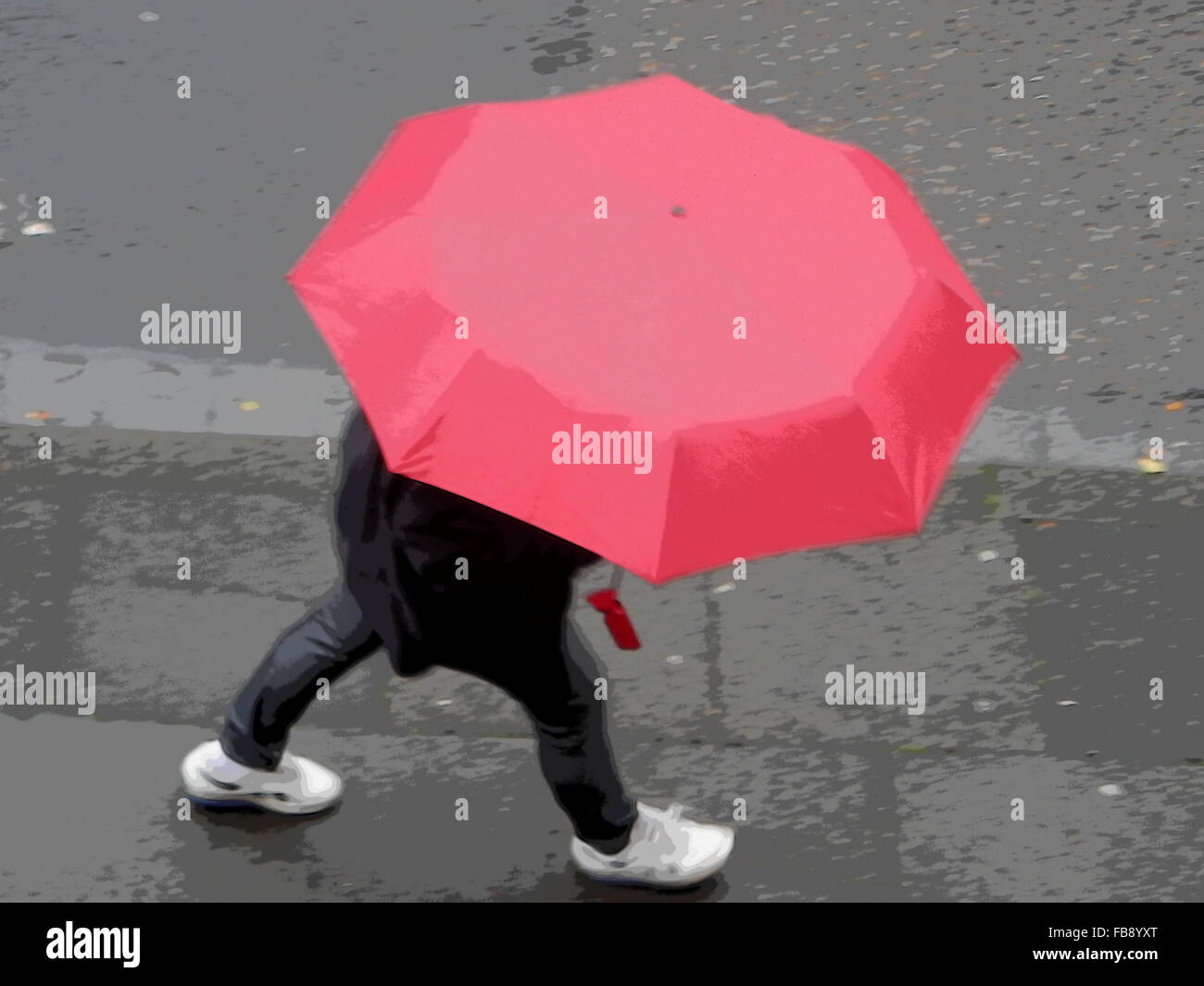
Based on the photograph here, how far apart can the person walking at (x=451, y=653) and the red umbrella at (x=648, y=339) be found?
46cm

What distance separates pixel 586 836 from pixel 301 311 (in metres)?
2.53

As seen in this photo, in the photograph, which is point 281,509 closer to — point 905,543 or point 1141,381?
point 905,543

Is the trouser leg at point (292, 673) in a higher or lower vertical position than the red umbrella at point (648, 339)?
lower

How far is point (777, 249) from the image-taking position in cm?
341

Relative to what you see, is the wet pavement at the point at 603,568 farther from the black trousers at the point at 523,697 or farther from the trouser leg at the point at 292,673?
the trouser leg at the point at 292,673

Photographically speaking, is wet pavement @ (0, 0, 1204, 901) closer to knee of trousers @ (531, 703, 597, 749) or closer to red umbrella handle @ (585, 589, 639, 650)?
red umbrella handle @ (585, 589, 639, 650)

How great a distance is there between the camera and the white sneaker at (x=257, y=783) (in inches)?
179

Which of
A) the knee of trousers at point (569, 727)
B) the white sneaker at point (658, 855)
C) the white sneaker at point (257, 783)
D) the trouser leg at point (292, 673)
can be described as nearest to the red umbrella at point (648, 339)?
the trouser leg at point (292, 673)

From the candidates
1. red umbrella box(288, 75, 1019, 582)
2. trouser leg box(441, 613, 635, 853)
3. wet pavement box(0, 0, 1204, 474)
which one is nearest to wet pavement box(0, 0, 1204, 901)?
wet pavement box(0, 0, 1204, 474)

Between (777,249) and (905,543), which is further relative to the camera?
(905,543)

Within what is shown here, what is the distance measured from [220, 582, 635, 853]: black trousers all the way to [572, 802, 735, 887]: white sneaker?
0.20 ft

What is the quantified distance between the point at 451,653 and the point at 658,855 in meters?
0.96

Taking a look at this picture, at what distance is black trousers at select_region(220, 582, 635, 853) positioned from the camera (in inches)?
156
